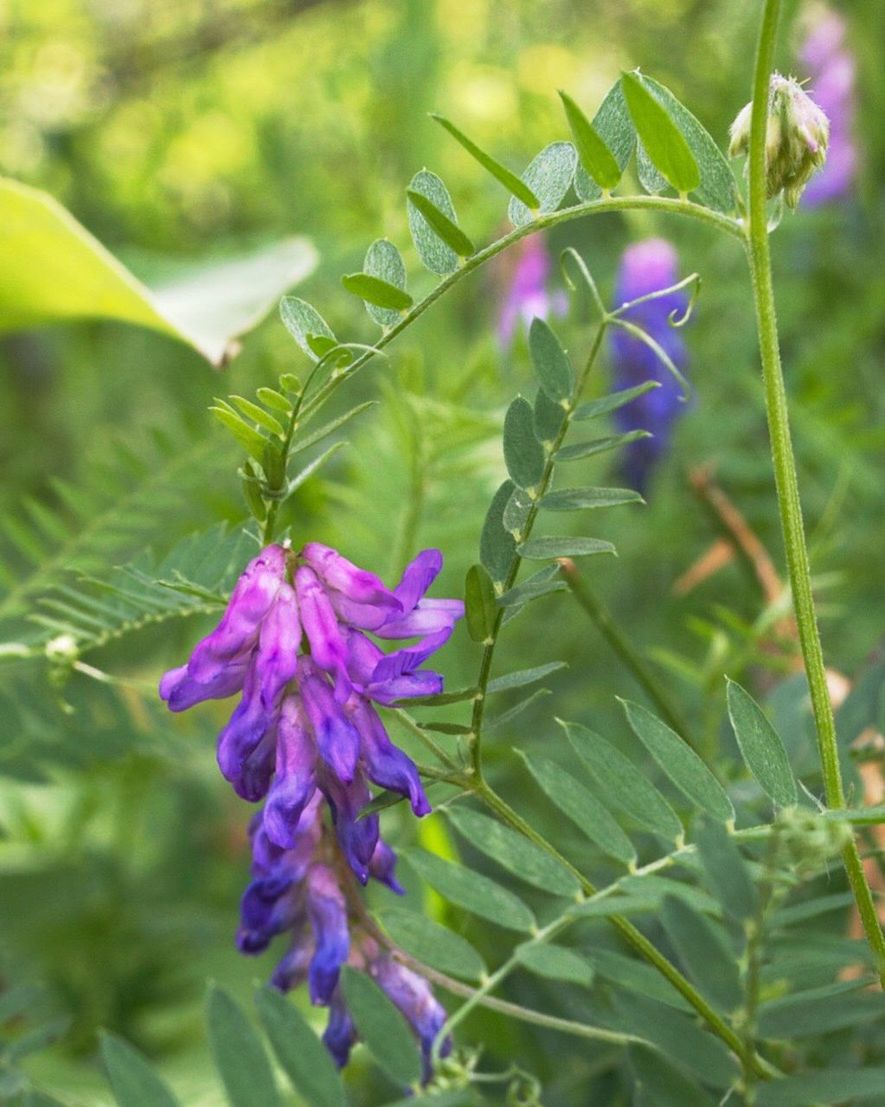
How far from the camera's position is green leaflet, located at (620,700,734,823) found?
1.50ft

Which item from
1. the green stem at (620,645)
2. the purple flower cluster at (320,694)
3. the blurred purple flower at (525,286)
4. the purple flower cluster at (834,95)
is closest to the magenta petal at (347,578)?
the purple flower cluster at (320,694)

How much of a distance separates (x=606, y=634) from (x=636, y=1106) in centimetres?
27

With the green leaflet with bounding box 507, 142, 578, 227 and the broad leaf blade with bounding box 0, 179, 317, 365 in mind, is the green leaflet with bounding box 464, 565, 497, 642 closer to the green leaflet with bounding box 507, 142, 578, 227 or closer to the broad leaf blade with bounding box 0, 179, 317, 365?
the green leaflet with bounding box 507, 142, 578, 227

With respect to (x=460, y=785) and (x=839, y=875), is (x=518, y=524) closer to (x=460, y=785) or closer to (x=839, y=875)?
(x=460, y=785)

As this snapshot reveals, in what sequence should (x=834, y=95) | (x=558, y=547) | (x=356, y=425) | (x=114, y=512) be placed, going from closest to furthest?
(x=558, y=547) → (x=114, y=512) → (x=356, y=425) → (x=834, y=95)

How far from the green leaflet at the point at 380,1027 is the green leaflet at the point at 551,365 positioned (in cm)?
20

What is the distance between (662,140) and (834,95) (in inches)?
48.6

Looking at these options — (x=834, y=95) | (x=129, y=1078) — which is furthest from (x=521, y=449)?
(x=834, y=95)

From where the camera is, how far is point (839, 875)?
0.65 metres

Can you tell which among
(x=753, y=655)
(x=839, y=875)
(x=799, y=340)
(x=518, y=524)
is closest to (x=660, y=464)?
(x=799, y=340)

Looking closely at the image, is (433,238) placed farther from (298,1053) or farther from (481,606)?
(298,1053)

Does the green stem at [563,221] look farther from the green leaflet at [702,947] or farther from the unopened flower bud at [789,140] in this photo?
the green leaflet at [702,947]

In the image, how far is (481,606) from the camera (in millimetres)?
461

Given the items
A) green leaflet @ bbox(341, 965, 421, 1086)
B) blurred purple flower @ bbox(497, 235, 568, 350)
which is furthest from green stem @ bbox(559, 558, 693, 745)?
blurred purple flower @ bbox(497, 235, 568, 350)
